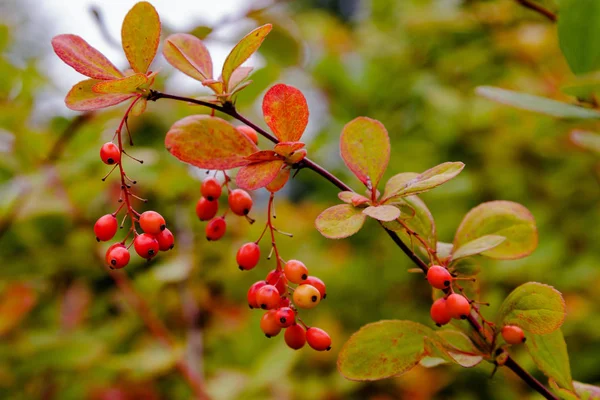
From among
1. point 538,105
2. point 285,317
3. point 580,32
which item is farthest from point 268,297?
point 580,32

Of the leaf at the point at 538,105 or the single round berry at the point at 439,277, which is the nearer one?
the single round berry at the point at 439,277

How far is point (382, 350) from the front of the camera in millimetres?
533

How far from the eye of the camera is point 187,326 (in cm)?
144

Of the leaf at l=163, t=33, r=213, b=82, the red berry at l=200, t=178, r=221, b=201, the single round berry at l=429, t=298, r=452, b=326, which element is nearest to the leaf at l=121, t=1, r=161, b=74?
the leaf at l=163, t=33, r=213, b=82

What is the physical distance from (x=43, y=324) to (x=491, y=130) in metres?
1.52

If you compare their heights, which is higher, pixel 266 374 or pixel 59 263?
pixel 59 263

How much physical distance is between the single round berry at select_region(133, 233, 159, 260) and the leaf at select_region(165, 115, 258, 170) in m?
0.10

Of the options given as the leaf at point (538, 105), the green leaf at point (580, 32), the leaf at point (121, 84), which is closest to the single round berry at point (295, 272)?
the leaf at point (121, 84)

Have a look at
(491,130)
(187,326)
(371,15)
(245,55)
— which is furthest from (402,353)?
(371,15)

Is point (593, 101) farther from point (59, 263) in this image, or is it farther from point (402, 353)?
point (59, 263)

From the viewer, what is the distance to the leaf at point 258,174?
48cm

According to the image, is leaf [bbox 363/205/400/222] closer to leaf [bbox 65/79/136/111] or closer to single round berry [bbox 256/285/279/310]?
single round berry [bbox 256/285/279/310]

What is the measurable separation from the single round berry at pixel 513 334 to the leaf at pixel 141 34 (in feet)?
1.41

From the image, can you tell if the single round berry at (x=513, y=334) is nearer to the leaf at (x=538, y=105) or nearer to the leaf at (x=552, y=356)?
the leaf at (x=552, y=356)
